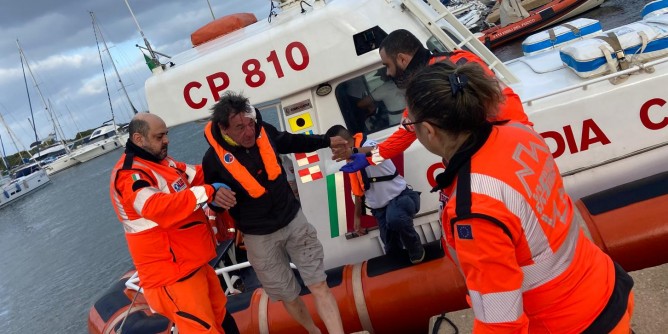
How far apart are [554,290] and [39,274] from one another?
1756 cm

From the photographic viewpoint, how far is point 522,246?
1284 mm

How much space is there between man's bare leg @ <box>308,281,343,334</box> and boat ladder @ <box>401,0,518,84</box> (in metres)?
2.12

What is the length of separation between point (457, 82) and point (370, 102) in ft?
8.77

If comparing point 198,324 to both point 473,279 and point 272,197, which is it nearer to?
point 272,197

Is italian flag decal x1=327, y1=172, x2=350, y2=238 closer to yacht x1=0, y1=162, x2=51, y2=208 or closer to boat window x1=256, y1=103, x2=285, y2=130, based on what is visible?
boat window x1=256, y1=103, x2=285, y2=130

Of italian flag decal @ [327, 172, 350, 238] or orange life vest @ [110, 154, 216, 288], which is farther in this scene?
italian flag decal @ [327, 172, 350, 238]

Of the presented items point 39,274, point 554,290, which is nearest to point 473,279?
point 554,290

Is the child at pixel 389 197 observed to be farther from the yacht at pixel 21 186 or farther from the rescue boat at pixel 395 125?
the yacht at pixel 21 186

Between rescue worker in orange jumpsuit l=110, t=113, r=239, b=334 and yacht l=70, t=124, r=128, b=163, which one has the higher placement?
rescue worker in orange jumpsuit l=110, t=113, r=239, b=334

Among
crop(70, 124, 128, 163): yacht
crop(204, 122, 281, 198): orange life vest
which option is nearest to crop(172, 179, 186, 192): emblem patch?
crop(204, 122, 281, 198): orange life vest

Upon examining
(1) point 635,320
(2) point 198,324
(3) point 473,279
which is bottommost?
(1) point 635,320

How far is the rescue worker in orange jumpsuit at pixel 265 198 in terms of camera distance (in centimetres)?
274

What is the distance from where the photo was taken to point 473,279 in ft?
4.21

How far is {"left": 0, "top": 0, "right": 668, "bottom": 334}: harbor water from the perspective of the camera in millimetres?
6764
